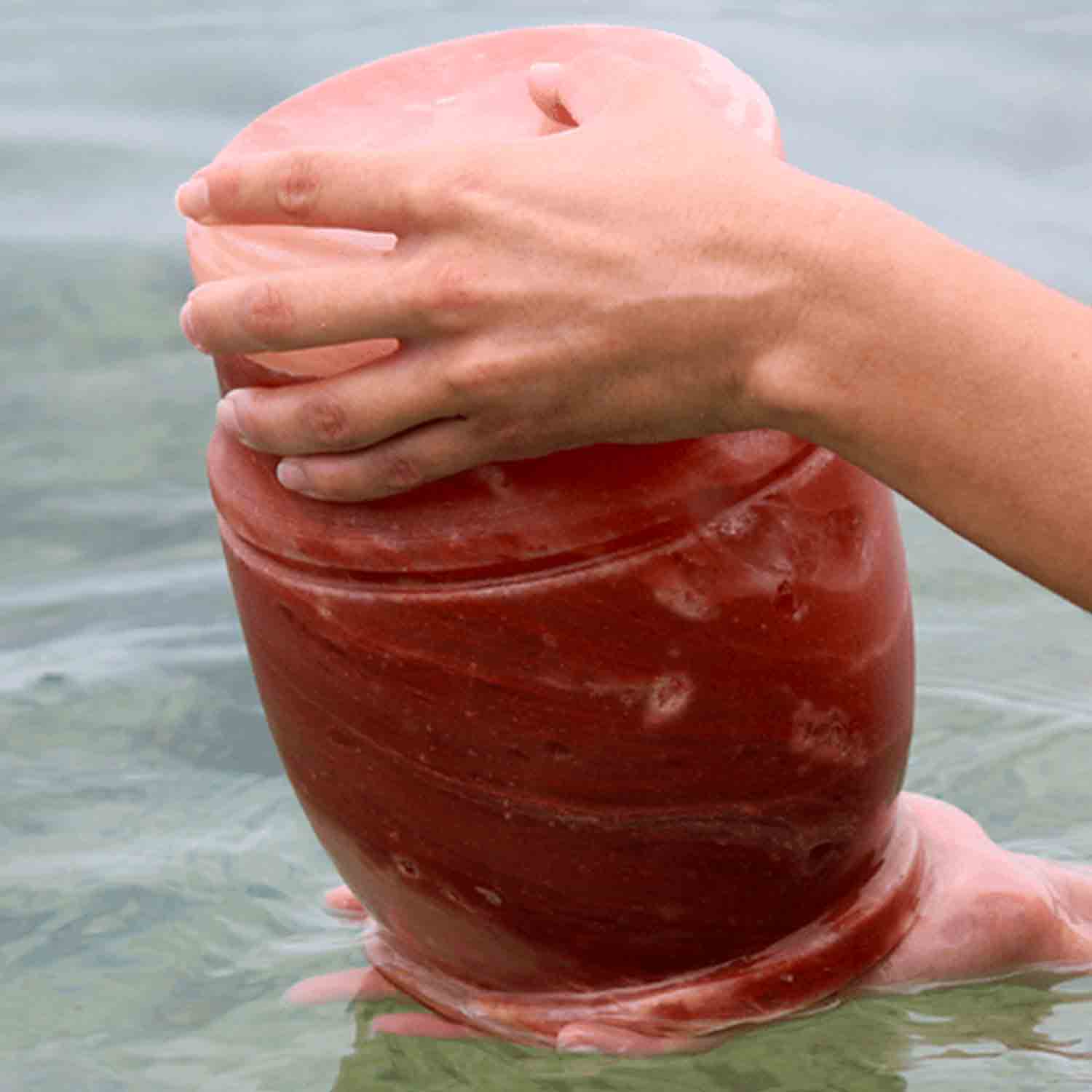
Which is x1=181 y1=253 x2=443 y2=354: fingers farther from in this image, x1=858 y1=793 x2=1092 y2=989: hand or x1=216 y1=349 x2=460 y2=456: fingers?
x1=858 y1=793 x2=1092 y2=989: hand

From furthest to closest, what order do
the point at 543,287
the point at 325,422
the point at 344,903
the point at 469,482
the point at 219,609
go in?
the point at 219,609
the point at 344,903
the point at 469,482
the point at 325,422
the point at 543,287

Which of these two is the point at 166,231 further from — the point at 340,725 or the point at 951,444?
the point at 951,444

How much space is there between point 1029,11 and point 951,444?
201 inches

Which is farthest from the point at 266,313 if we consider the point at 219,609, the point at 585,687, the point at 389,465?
the point at 219,609

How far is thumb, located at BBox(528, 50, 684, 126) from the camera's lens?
1564 millimetres

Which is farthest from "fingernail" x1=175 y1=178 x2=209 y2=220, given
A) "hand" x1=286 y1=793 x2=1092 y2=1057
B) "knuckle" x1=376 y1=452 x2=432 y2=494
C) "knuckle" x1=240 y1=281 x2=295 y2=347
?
"hand" x1=286 y1=793 x2=1092 y2=1057

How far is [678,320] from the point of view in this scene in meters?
1.41

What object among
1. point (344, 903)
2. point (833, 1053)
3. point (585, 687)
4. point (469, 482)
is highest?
point (469, 482)

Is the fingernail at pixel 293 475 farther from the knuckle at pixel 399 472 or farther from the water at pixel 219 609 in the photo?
the water at pixel 219 609

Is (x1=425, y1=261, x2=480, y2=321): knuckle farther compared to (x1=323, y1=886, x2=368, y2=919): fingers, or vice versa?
(x1=323, y1=886, x2=368, y2=919): fingers

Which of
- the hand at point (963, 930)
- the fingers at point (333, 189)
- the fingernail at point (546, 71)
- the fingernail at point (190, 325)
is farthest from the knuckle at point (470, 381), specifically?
the hand at point (963, 930)

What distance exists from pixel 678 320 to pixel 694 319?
0.01 m

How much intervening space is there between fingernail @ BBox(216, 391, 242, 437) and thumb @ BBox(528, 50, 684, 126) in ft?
1.13

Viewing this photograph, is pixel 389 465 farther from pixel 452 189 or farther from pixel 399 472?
pixel 452 189
